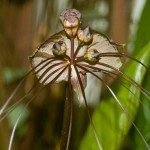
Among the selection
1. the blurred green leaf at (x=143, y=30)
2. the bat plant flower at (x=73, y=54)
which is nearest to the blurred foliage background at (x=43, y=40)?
the blurred green leaf at (x=143, y=30)

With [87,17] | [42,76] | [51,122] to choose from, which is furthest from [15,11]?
[42,76]

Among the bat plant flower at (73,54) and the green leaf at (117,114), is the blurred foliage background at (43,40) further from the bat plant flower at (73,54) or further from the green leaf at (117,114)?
the bat plant flower at (73,54)

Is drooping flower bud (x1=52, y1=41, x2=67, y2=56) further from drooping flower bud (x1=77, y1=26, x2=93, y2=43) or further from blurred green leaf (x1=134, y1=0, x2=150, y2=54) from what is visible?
blurred green leaf (x1=134, y1=0, x2=150, y2=54)

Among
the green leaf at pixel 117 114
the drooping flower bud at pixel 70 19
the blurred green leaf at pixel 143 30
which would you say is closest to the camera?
the drooping flower bud at pixel 70 19

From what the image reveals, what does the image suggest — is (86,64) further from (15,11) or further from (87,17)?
(15,11)

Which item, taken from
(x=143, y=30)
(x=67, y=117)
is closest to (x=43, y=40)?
(x=143, y=30)

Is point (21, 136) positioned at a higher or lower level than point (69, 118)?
lower
